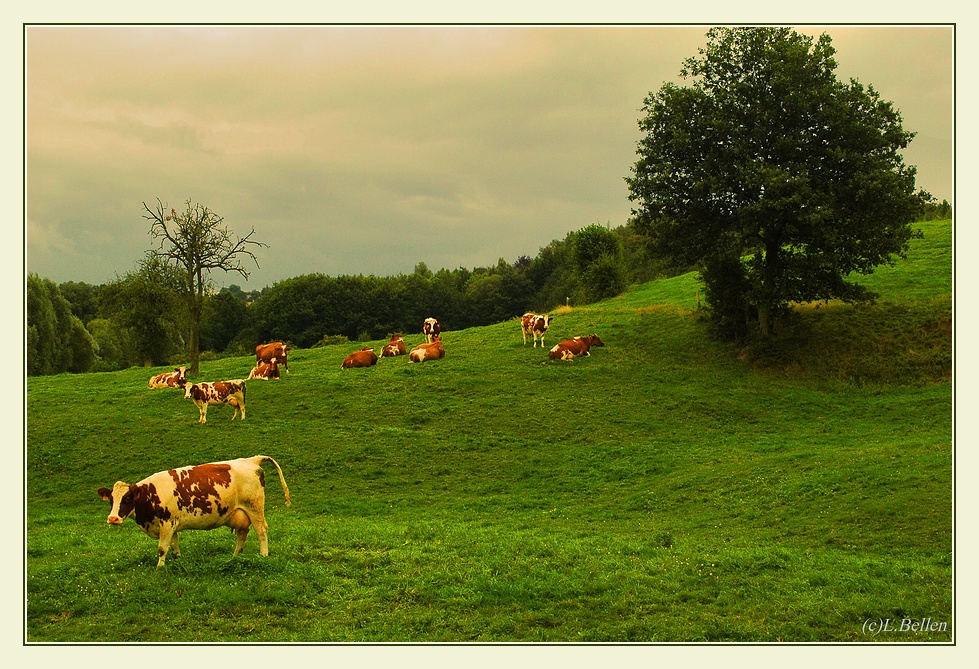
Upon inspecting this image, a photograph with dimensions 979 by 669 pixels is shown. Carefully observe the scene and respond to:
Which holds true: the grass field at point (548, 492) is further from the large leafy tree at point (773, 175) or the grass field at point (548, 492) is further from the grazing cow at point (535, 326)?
the large leafy tree at point (773, 175)

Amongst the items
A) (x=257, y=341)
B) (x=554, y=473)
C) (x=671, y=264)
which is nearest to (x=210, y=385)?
(x=554, y=473)

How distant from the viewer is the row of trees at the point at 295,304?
34.6 metres

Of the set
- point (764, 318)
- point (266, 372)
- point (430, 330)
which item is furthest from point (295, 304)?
point (764, 318)

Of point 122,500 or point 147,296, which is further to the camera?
point 147,296

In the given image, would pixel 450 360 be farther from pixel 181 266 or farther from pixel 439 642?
pixel 439 642

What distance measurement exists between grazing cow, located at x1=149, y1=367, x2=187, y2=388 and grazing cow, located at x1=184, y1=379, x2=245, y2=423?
568 centimetres

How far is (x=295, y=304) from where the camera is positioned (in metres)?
85.2

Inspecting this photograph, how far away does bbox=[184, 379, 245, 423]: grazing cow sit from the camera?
82.2ft

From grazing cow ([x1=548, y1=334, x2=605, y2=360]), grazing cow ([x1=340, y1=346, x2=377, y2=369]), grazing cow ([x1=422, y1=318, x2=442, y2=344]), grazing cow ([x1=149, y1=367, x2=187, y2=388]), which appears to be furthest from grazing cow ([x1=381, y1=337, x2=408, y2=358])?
grazing cow ([x1=149, y1=367, x2=187, y2=388])

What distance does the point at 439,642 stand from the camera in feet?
30.6

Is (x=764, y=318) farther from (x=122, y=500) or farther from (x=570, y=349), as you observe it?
(x=122, y=500)

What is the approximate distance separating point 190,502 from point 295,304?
76.4m

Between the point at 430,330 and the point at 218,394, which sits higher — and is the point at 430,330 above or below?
above

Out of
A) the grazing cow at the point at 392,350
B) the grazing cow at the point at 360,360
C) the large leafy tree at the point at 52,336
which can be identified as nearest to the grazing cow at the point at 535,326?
the grazing cow at the point at 392,350
